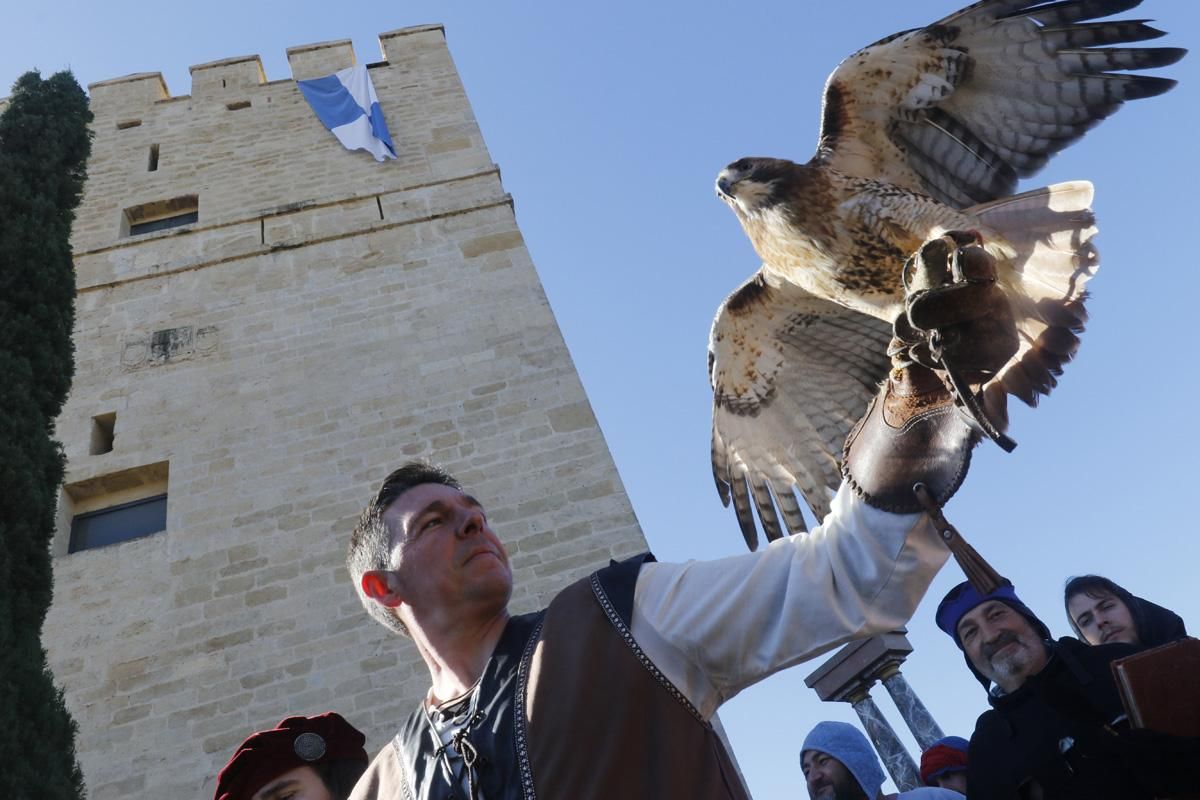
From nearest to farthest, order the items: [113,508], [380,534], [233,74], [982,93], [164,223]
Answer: [380,534]
[982,93]
[113,508]
[164,223]
[233,74]

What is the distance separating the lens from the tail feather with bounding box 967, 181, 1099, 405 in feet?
5.00

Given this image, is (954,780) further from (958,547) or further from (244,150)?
(244,150)

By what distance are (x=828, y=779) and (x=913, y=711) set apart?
1833mm

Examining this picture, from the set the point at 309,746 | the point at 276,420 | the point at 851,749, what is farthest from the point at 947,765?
the point at 276,420

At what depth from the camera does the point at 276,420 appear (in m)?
6.68

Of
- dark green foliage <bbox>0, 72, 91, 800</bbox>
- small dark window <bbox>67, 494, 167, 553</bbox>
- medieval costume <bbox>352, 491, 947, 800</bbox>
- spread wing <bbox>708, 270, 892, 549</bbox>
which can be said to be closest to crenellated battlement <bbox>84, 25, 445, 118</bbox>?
dark green foliage <bbox>0, 72, 91, 800</bbox>

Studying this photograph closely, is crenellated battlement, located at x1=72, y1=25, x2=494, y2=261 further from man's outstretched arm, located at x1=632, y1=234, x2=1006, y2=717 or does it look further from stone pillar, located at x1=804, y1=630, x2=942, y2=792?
man's outstretched arm, located at x1=632, y1=234, x2=1006, y2=717

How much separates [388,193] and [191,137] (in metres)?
2.55

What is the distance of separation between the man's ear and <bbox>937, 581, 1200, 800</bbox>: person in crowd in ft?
3.69

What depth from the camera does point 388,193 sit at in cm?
841

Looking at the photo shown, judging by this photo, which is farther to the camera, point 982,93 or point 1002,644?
point 982,93

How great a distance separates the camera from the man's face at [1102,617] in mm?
2592

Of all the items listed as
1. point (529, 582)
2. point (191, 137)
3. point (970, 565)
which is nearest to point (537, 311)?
point (529, 582)

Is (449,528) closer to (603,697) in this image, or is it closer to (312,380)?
(603,697)
